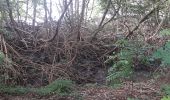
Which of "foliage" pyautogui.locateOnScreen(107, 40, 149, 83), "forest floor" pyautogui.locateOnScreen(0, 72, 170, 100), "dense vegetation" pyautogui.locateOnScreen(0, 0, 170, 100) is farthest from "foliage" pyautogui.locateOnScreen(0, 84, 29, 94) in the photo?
"foliage" pyautogui.locateOnScreen(107, 40, 149, 83)

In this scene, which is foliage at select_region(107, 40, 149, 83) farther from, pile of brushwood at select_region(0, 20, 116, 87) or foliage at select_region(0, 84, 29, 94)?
foliage at select_region(0, 84, 29, 94)

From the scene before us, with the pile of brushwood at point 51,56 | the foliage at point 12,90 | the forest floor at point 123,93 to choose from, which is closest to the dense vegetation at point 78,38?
the pile of brushwood at point 51,56

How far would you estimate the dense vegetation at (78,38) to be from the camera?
8891 mm

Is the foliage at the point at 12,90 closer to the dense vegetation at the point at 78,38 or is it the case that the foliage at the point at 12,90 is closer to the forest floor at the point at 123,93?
the forest floor at the point at 123,93

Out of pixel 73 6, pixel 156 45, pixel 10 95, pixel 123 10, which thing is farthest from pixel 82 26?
pixel 10 95

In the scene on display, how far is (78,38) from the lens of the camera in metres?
10.0

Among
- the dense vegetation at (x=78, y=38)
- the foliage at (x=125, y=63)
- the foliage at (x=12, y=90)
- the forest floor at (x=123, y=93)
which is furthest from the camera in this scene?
the dense vegetation at (x=78, y=38)

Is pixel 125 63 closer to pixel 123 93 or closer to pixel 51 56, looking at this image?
pixel 123 93

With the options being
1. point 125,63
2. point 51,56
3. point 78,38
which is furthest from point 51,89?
point 78,38

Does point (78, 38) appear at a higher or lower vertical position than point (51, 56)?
higher

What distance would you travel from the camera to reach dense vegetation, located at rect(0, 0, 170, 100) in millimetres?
8891

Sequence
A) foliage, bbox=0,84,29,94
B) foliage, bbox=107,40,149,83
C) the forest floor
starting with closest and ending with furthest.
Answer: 1. the forest floor
2. foliage, bbox=107,40,149,83
3. foliage, bbox=0,84,29,94

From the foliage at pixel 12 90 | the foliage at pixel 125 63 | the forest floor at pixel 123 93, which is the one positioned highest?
the foliage at pixel 125 63

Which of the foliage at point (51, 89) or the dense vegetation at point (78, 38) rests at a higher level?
the dense vegetation at point (78, 38)
